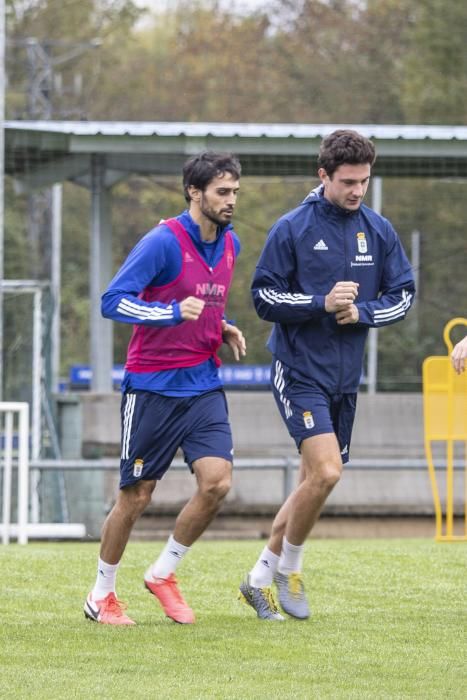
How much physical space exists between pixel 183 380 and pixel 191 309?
21.4 inches

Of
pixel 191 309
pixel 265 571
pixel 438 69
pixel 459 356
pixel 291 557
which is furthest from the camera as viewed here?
pixel 438 69

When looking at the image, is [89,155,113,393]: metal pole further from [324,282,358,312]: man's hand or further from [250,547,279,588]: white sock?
[324,282,358,312]: man's hand

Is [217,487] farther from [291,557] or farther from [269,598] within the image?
[269,598]

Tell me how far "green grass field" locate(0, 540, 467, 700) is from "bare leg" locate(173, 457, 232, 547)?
422 millimetres

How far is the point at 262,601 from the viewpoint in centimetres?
711

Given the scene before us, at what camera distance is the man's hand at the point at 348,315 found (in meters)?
6.75

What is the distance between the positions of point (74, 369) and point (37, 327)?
6.39 meters

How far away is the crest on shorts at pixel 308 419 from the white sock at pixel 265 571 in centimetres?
75

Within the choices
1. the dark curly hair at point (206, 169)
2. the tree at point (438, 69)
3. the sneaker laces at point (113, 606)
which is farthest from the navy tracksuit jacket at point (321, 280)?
the tree at point (438, 69)

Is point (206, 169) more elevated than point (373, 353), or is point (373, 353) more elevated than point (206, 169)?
point (206, 169)

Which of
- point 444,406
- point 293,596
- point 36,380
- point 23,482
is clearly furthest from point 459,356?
point 36,380

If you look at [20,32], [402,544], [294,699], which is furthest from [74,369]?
[20,32]

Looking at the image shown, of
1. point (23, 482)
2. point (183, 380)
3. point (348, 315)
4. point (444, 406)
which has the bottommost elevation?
point (23, 482)

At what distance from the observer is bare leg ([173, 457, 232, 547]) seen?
266 inches
